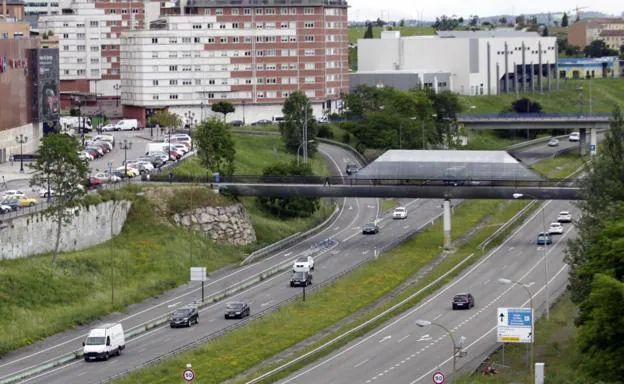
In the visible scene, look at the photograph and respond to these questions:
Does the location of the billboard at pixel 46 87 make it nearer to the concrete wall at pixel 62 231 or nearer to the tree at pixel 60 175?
the concrete wall at pixel 62 231

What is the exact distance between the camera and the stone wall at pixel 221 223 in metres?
128

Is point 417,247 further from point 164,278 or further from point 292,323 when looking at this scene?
point 292,323

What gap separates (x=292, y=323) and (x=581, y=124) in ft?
326

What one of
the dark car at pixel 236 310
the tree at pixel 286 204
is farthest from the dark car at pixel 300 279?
the tree at pixel 286 204

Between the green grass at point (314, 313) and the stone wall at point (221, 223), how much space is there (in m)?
11.7

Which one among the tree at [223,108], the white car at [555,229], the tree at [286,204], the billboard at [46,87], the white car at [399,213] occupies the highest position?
the billboard at [46,87]

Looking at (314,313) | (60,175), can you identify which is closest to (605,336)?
(314,313)

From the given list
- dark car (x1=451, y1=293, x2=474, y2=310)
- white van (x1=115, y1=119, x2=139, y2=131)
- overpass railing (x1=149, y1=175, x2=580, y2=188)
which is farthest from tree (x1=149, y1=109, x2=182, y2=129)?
dark car (x1=451, y1=293, x2=474, y2=310)

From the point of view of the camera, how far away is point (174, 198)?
128375 millimetres

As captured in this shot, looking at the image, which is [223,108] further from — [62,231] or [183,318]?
[183,318]

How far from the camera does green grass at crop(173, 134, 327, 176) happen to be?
5926 inches

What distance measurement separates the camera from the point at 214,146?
5615 inches

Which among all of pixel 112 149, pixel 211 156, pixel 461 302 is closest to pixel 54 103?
pixel 112 149

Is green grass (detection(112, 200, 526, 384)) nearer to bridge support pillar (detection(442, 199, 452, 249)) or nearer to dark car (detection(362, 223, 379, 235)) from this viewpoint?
bridge support pillar (detection(442, 199, 452, 249))
